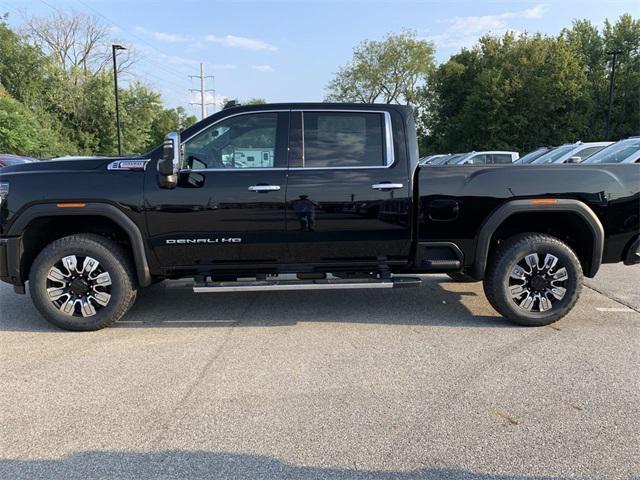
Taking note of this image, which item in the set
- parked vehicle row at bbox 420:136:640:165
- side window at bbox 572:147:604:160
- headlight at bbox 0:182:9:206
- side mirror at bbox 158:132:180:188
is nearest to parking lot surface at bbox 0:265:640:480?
headlight at bbox 0:182:9:206

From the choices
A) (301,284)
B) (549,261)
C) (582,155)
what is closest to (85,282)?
(301,284)

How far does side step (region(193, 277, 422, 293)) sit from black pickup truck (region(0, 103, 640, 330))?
0.06ft

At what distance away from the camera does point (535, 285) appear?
4.80 metres

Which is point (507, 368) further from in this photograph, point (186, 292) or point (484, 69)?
point (484, 69)

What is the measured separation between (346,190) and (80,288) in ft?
8.38

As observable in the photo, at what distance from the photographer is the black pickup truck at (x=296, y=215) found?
4547mm

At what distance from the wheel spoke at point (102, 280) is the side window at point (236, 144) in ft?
4.05

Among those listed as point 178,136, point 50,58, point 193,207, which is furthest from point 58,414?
point 50,58

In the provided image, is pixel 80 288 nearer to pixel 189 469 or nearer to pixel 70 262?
pixel 70 262

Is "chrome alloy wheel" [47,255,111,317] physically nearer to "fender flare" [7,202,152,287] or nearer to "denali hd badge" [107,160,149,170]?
"fender flare" [7,202,152,287]

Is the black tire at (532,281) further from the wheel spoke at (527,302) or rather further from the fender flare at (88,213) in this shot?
the fender flare at (88,213)

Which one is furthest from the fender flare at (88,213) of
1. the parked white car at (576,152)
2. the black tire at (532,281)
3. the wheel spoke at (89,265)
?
the parked white car at (576,152)

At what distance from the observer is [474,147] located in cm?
3934

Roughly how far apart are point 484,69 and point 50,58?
33562 millimetres
